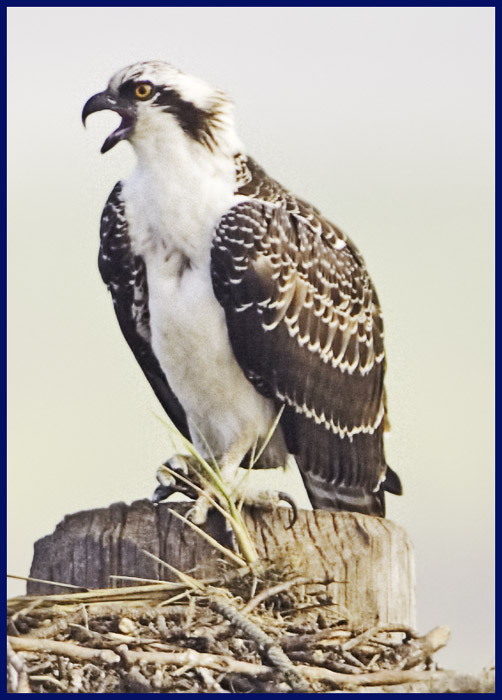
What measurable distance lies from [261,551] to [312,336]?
120 centimetres

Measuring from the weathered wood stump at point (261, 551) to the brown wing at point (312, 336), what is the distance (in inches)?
23.1

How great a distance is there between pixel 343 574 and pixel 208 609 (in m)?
0.71

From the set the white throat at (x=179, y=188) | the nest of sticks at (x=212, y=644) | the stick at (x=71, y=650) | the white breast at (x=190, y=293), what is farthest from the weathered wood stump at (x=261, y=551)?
the white throat at (x=179, y=188)

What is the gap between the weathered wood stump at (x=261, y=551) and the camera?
591 cm

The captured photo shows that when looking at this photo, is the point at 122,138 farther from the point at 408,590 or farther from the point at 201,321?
the point at 408,590

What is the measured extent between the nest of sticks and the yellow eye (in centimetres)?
228

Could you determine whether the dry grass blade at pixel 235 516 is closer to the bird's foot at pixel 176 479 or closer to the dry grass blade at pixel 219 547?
the dry grass blade at pixel 219 547

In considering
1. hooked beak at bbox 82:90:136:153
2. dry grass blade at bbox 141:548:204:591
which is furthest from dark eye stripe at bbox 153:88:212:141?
dry grass blade at bbox 141:548:204:591

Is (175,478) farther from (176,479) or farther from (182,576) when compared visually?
(182,576)

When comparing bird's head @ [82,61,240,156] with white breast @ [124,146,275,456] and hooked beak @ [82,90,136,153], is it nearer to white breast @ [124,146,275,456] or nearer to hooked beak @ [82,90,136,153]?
hooked beak @ [82,90,136,153]

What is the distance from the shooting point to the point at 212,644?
17.8 ft

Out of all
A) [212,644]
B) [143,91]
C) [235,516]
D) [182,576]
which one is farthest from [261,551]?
[143,91]

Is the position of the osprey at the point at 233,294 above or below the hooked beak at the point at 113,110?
below

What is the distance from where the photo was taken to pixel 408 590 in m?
6.17
